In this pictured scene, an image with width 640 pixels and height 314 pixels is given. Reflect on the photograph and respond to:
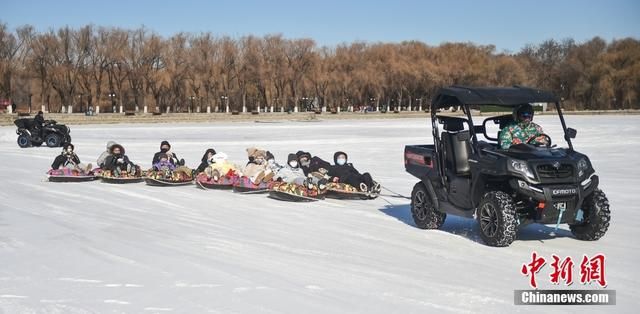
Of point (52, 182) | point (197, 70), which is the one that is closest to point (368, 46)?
point (197, 70)

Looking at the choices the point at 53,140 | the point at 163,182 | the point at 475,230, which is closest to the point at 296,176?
the point at 163,182

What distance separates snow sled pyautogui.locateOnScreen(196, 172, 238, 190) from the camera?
16406 millimetres

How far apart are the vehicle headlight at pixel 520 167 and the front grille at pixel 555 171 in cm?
13

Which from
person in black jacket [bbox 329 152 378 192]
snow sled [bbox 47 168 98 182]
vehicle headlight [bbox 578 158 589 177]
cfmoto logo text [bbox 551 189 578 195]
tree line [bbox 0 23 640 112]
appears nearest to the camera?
cfmoto logo text [bbox 551 189 578 195]

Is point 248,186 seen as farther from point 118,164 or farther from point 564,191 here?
point 564,191

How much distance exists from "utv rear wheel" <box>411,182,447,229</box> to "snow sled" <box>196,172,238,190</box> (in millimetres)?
6209

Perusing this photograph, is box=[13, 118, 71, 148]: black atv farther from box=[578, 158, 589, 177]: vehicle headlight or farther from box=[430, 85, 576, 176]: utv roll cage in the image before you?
box=[578, 158, 589, 177]: vehicle headlight

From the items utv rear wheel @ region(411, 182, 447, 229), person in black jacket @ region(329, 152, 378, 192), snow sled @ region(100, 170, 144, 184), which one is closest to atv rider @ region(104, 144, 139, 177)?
snow sled @ region(100, 170, 144, 184)

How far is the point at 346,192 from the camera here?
47.6 ft

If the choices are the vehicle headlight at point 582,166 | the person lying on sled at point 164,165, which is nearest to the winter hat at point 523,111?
the vehicle headlight at point 582,166

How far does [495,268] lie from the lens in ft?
26.9

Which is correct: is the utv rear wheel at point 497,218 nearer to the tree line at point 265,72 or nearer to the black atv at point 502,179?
the black atv at point 502,179

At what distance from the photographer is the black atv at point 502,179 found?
8.77 m

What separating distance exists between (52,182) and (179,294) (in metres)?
12.5
